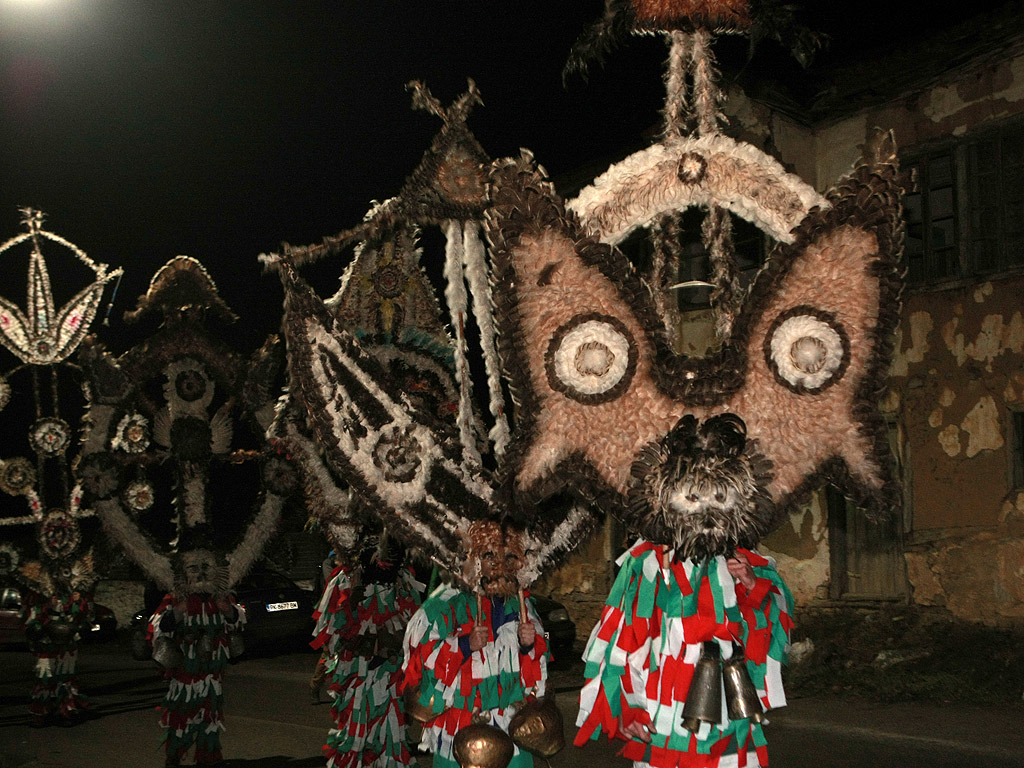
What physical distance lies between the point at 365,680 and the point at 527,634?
228cm

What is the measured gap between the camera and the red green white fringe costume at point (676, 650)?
374 cm

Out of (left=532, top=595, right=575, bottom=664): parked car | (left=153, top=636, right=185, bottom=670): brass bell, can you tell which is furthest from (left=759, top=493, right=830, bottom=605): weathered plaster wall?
(left=153, top=636, right=185, bottom=670): brass bell

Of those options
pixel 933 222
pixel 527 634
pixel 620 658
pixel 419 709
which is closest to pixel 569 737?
pixel 419 709

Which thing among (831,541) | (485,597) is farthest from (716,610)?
(831,541)

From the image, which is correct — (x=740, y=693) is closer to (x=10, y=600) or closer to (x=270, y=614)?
(x=270, y=614)

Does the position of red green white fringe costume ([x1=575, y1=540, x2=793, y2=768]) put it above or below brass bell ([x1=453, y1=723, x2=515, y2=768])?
above

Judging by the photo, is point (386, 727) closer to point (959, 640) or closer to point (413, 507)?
point (413, 507)

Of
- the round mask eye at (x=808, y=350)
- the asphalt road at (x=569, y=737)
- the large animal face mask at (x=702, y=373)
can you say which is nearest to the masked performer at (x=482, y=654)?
the large animal face mask at (x=702, y=373)

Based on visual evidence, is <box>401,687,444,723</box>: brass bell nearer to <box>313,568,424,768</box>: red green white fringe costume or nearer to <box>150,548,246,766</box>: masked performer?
<box>313,568,424,768</box>: red green white fringe costume

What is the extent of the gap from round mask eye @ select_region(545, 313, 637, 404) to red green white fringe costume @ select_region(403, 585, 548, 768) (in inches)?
56.3

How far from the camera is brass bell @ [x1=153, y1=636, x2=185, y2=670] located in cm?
740

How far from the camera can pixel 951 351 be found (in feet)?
38.2

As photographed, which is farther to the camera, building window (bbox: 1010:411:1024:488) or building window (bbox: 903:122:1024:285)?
building window (bbox: 903:122:1024:285)

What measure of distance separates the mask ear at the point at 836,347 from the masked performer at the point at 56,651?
9.03 metres
